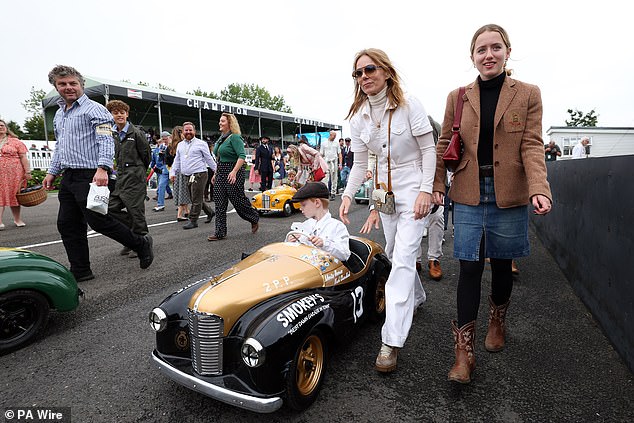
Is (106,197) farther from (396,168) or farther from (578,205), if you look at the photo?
(578,205)

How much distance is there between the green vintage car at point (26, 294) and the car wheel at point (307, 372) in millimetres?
2039

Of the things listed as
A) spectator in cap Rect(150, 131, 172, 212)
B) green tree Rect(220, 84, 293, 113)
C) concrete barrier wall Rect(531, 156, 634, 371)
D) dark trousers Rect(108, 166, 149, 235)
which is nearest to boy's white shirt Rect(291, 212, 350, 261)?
concrete barrier wall Rect(531, 156, 634, 371)

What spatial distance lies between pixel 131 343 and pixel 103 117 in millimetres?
2424

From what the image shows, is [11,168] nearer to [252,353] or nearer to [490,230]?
[252,353]

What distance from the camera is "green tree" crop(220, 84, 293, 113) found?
7212 cm

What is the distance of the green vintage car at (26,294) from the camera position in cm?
256

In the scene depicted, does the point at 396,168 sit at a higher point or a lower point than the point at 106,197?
higher

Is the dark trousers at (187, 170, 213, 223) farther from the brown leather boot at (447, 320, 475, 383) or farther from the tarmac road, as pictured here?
the brown leather boot at (447, 320, 475, 383)

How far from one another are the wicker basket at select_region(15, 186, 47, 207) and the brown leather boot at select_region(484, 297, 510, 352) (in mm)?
7910

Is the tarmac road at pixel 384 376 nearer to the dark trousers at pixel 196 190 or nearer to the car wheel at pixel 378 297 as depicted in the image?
the car wheel at pixel 378 297

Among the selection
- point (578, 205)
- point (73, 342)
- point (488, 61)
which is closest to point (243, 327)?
point (73, 342)

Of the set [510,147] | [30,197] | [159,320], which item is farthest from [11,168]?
[510,147]

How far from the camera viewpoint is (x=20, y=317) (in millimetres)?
2691

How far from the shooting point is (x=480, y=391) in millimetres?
2166
